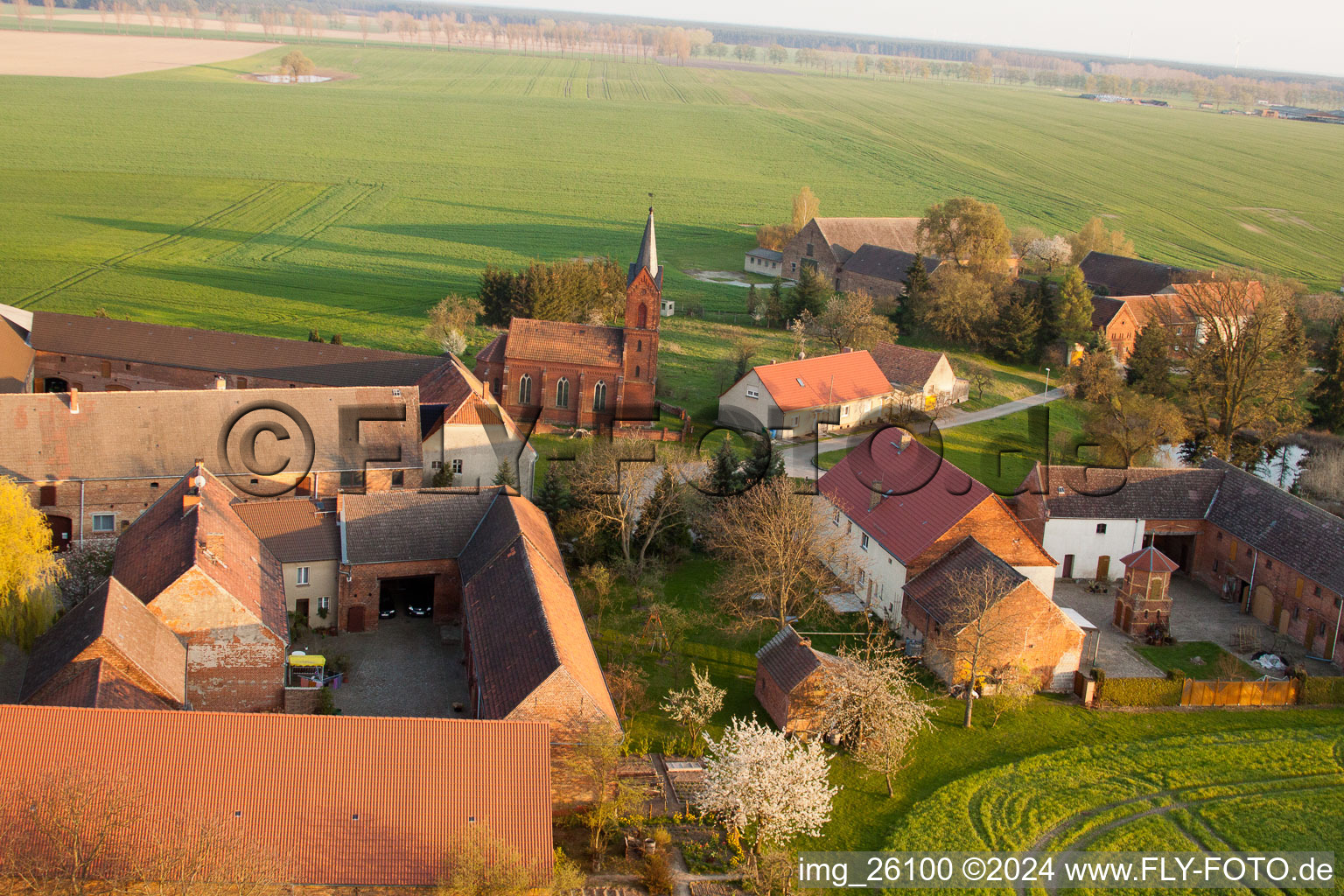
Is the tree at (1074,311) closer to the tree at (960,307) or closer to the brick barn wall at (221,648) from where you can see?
the tree at (960,307)

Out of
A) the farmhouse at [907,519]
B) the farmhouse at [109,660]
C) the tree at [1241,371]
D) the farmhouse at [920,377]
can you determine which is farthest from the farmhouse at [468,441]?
the tree at [1241,371]

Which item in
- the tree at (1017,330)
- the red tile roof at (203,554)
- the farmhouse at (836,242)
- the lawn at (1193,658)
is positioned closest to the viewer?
the red tile roof at (203,554)

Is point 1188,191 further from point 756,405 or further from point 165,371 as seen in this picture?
point 165,371

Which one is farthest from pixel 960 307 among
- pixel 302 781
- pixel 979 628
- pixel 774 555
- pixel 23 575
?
pixel 302 781

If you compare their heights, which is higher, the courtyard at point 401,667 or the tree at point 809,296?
the tree at point 809,296

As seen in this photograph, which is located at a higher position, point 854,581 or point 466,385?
point 466,385

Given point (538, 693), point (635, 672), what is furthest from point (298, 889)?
point (635, 672)
